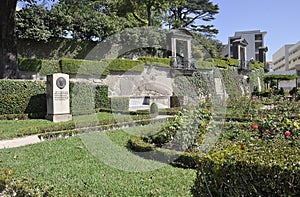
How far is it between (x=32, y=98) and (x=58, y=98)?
5.48 ft

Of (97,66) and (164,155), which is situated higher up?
(97,66)

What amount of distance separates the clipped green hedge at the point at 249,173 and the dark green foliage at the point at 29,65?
1533 centimetres

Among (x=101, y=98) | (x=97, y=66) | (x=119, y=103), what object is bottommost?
(x=119, y=103)

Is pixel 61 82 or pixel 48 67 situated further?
pixel 48 67

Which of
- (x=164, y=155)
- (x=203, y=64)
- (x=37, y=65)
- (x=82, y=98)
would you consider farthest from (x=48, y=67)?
(x=164, y=155)

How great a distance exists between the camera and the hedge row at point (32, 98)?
35.7 ft

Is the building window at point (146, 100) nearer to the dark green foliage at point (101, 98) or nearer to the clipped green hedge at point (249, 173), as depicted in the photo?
the dark green foliage at point (101, 98)

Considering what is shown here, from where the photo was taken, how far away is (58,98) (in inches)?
419

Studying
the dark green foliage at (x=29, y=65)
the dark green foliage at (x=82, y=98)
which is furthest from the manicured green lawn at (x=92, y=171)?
the dark green foliage at (x=29, y=65)

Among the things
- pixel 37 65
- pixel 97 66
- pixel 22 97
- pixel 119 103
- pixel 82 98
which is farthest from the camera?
pixel 97 66

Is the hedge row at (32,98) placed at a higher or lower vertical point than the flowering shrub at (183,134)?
higher

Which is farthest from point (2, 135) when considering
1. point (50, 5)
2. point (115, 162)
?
point (50, 5)

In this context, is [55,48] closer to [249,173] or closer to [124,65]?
[124,65]

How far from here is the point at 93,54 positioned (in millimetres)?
22000
